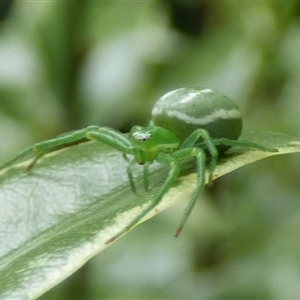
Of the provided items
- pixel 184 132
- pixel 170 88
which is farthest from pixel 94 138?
pixel 170 88

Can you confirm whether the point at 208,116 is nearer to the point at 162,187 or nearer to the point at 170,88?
the point at 162,187

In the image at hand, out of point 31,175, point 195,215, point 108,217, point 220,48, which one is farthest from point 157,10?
point 108,217

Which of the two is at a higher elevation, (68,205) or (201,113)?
(201,113)

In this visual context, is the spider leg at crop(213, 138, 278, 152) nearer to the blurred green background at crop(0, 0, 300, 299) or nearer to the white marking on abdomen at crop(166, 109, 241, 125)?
the white marking on abdomen at crop(166, 109, 241, 125)

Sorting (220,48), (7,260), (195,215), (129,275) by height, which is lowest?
(129,275)

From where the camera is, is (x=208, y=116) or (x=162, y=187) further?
(x=208, y=116)

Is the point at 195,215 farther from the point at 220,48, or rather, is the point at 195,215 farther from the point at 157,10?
the point at 157,10
